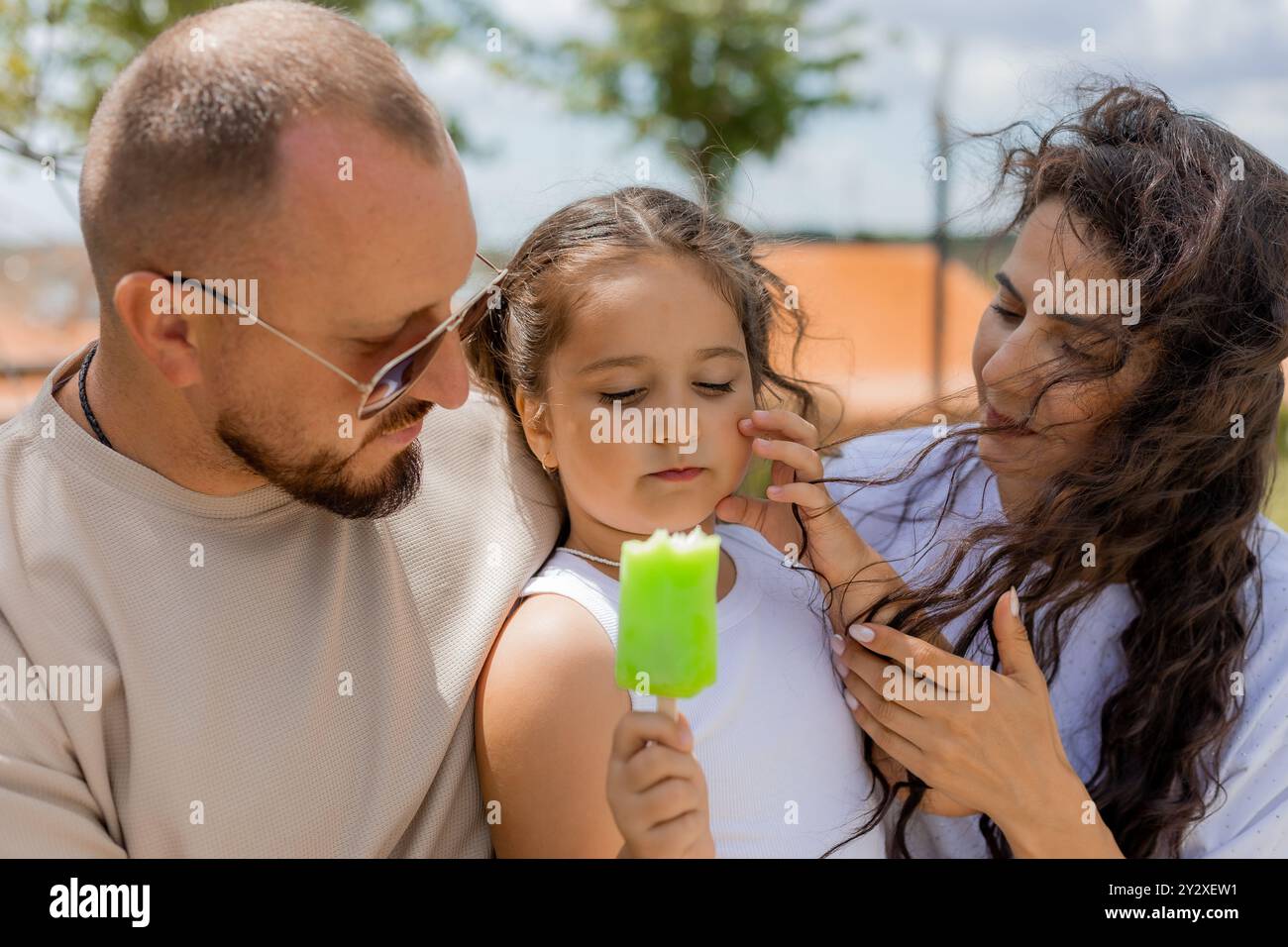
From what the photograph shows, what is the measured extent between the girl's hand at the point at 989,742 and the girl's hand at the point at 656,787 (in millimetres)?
683

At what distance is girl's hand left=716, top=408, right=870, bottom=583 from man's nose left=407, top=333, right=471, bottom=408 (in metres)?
0.58

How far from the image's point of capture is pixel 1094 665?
296 centimetres

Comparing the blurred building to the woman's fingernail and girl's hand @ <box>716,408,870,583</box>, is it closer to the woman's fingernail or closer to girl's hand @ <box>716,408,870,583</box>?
girl's hand @ <box>716,408,870,583</box>

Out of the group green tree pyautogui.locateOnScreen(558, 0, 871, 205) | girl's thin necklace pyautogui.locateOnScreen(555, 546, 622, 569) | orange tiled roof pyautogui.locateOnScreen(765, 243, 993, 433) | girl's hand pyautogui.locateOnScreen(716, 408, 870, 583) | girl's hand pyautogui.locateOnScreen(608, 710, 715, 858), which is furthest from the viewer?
green tree pyautogui.locateOnScreen(558, 0, 871, 205)

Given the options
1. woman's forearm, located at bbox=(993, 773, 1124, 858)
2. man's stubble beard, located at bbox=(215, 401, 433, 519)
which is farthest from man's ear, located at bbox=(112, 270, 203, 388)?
woman's forearm, located at bbox=(993, 773, 1124, 858)

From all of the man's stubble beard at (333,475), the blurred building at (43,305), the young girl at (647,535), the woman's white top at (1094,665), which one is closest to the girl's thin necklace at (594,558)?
the young girl at (647,535)

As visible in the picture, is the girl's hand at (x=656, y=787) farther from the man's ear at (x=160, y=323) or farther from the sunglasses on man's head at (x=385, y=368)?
the man's ear at (x=160, y=323)

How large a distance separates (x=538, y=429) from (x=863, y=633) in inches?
32.5

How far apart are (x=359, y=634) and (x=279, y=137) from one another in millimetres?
936

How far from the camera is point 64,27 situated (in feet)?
24.7

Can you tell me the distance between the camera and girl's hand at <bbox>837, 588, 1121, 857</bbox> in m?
2.48

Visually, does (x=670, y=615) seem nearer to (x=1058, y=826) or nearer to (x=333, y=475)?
(x=333, y=475)
